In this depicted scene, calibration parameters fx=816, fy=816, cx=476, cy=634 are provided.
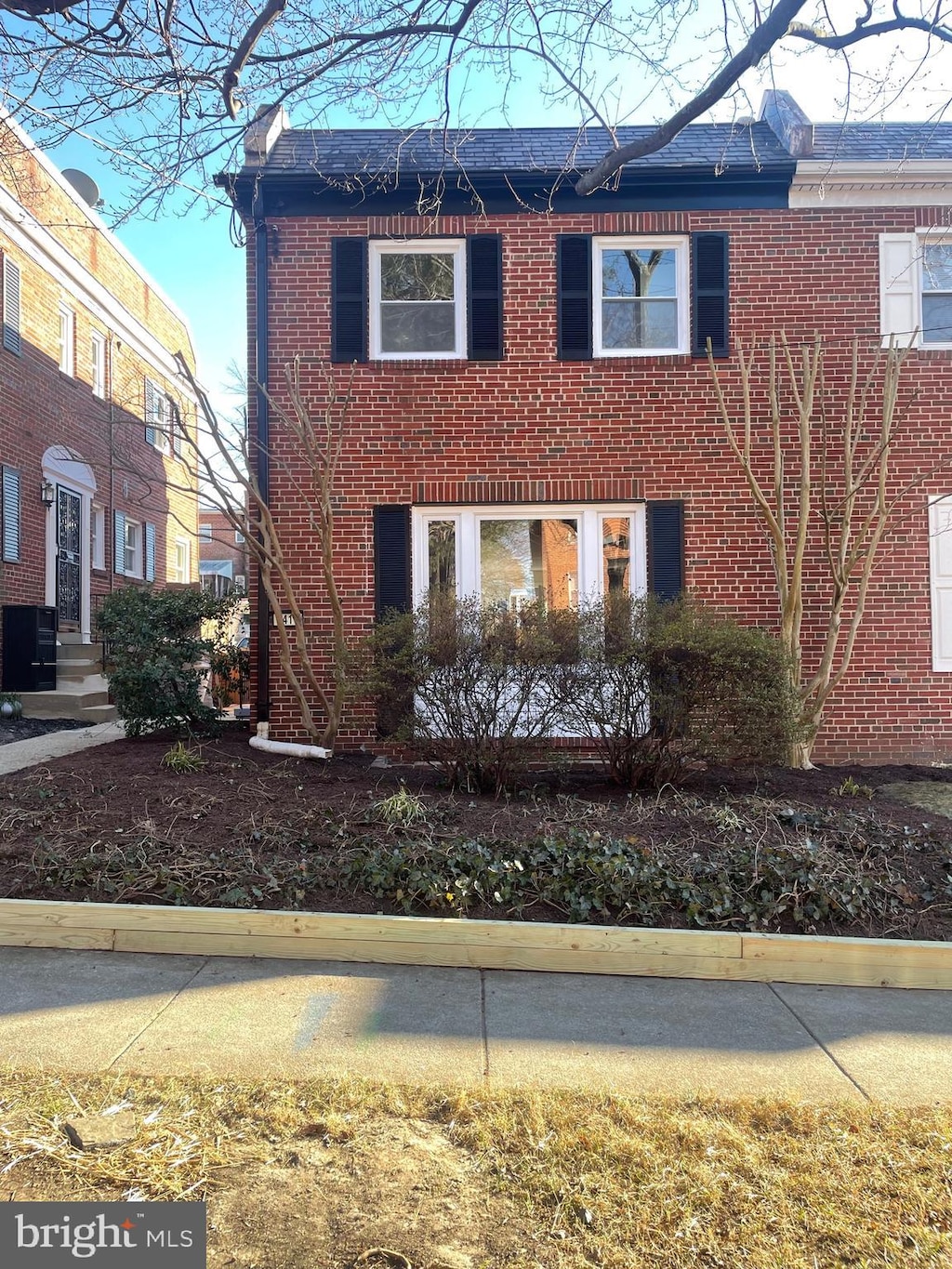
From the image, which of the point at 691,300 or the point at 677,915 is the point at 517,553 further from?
the point at 677,915

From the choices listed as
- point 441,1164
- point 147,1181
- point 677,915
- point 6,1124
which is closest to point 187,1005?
point 6,1124

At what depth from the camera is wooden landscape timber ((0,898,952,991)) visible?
3.57 meters

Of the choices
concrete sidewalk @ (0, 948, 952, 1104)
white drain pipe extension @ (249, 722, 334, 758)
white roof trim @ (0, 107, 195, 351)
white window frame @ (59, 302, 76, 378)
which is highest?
white roof trim @ (0, 107, 195, 351)

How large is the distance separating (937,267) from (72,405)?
42.2ft

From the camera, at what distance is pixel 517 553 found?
27.4 ft

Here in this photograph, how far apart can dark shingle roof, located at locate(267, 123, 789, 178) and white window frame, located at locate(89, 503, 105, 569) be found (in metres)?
8.36

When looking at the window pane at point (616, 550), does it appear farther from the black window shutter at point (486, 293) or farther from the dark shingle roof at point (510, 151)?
the dark shingle roof at point (510, 151)

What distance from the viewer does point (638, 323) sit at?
8.46 metres

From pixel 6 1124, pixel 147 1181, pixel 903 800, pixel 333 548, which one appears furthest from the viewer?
pixel 333 548

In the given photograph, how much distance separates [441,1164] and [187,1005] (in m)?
1.39

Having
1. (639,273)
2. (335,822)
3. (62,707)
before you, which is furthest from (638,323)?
(62,707)

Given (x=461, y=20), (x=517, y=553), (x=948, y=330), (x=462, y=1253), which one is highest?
(x=461, y=20)

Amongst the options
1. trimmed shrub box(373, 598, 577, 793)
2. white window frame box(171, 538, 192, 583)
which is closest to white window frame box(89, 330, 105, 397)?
white window frame box(171, 538, 192, 583)

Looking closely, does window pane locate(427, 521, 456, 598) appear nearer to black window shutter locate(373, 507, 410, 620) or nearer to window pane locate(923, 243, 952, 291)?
black window shutter locate(373, 507, 410, 620)
